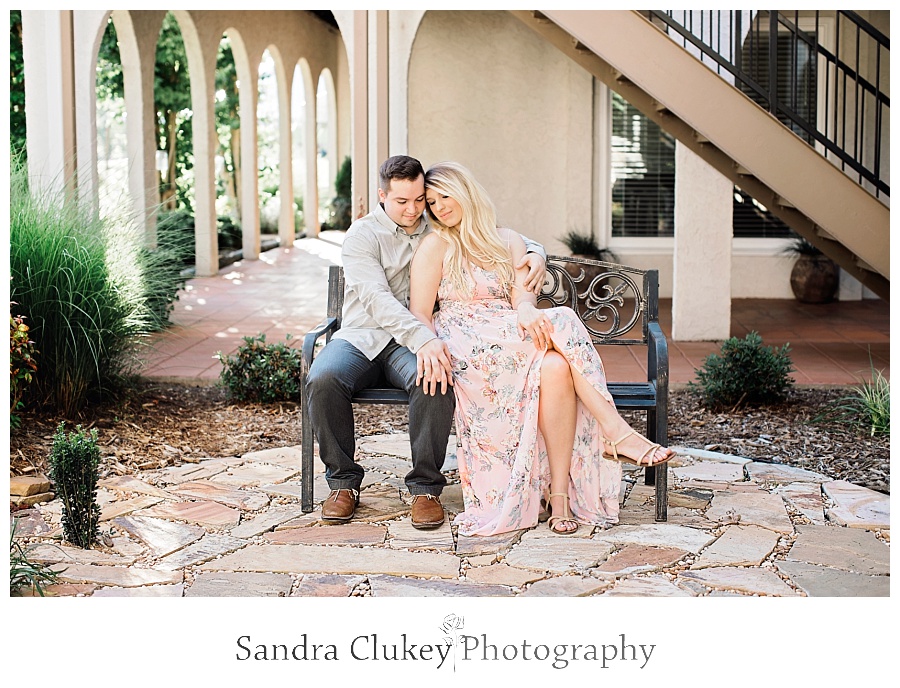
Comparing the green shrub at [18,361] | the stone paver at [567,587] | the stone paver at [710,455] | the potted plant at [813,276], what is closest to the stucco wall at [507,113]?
the potted plant at [813,276]

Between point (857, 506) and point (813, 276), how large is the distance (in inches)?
235

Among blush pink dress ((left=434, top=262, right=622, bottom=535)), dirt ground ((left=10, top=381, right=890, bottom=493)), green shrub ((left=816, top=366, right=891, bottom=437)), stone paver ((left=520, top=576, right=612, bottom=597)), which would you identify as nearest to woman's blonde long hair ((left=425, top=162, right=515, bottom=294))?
blush pink dress ((left=434, top=262, right=622, bottom=535))

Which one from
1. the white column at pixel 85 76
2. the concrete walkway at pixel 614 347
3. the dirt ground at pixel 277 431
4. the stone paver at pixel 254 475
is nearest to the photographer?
the stone paver at pixel 254 475

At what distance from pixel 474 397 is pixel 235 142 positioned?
607 inches

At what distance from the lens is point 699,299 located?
7.53 metres

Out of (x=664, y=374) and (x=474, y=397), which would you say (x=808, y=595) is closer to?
(x=664, y=374)

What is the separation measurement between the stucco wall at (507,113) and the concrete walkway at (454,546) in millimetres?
5738

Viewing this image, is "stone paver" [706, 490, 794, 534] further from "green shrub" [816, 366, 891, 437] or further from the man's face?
the man's face

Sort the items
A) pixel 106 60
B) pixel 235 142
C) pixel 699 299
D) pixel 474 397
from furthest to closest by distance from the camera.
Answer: pixel 235 142
pixel 106 60
pixel 699 299
pixel 474 397

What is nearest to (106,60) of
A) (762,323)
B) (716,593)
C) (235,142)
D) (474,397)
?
(235,142)

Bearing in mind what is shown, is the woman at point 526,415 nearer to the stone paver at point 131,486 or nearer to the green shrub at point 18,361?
the stone paver at point 131,486

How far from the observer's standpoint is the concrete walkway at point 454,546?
3.21 metres

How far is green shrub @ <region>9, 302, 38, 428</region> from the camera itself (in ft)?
14.5

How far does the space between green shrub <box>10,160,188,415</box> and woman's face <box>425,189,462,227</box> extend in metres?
1.99
